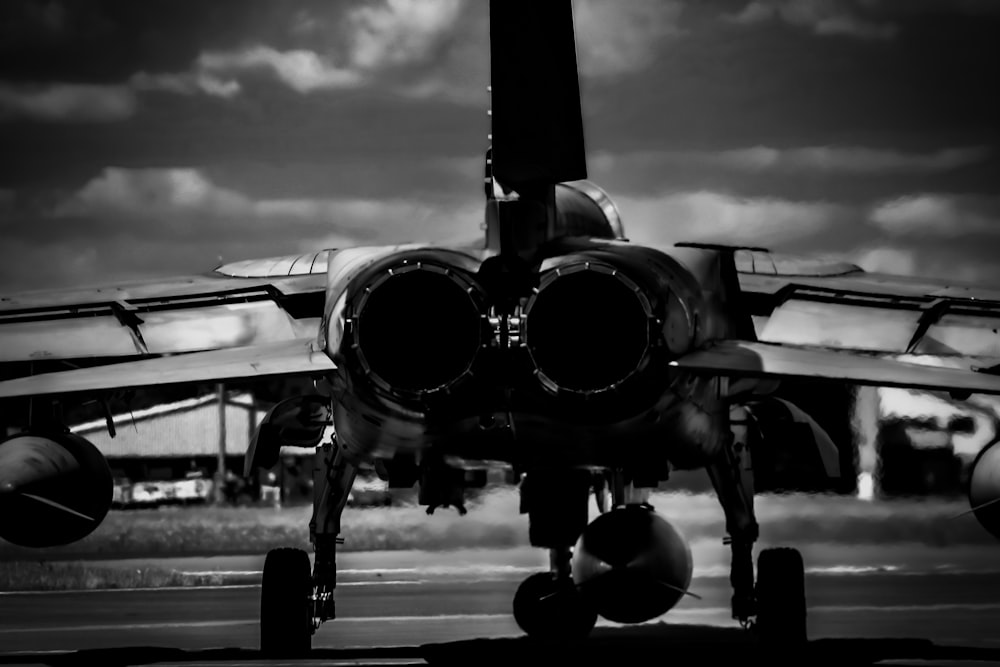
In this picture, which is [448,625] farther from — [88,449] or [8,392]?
[8,392]

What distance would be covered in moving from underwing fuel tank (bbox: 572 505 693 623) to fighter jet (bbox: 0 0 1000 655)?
15mm

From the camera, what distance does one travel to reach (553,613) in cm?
1325

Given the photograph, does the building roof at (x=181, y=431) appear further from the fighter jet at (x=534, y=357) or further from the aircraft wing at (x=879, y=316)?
the aircraft wing at (x=879, y=316)

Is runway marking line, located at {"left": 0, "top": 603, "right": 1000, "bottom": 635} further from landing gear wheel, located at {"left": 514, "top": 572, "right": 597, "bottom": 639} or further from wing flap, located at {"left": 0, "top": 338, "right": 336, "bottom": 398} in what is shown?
wing flap, located at {"left": 0, "top": 338, "right": 336, "bottom": 398}

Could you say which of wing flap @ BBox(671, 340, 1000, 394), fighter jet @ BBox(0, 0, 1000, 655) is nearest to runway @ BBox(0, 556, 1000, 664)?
fighter jet @ BBox(0, 0, 1000, 655)

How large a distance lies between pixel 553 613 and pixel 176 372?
4.91m

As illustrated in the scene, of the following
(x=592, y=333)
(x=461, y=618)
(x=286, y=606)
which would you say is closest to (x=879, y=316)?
Result: (x=592, y=333)

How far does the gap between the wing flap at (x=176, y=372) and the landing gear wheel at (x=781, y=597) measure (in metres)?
3.56

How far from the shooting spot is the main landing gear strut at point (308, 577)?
37.4 ft

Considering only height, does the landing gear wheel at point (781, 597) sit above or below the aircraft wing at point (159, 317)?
below

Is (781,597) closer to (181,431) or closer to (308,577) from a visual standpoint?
(308,577)

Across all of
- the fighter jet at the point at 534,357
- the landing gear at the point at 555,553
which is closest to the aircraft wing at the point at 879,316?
the fighter jet at the point at 534,357

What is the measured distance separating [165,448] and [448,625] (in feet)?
72.9

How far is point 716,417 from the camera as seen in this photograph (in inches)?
415
